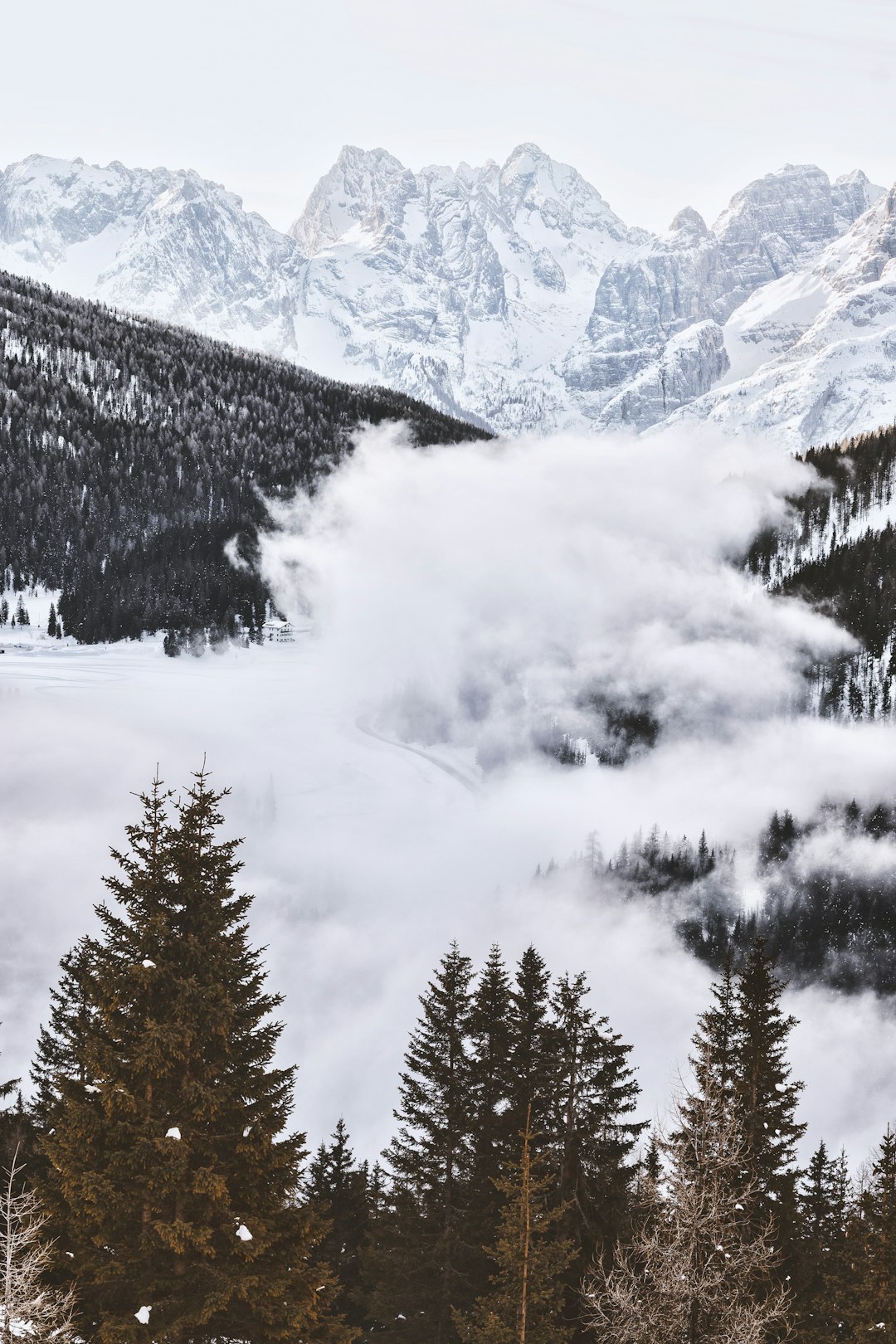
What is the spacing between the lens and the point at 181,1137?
72.0ft

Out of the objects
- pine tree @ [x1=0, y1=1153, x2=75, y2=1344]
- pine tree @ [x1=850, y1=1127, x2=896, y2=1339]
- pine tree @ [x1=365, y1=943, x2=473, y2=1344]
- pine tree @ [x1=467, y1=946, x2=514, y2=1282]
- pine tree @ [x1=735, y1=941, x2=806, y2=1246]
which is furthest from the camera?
pine tree @ [x1=467, y1=946, x2=514, y2=1282]

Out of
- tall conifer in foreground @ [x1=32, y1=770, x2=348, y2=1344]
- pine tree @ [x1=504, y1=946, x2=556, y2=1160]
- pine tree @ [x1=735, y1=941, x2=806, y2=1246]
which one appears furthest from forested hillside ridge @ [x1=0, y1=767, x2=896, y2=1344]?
pine tree @ [x1=504, y1=946, x2=556, y2=1160]

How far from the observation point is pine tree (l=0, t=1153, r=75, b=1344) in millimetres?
20453

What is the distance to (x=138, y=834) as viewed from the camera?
23.7 metres

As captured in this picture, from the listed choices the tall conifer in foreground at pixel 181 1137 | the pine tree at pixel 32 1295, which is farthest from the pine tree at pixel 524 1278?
the pine tree at pixel 32 1295

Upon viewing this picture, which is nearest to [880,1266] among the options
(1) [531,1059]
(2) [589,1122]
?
(2) [589,1122]

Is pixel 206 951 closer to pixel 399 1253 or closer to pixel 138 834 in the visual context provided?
pixel 138 834

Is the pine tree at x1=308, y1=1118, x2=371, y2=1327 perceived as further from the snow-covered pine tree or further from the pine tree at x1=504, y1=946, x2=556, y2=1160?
the snow-covered pine tree

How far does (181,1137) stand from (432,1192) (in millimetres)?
18044

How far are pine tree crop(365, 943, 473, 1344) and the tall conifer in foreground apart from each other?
545 inches

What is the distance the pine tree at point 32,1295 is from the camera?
67.1 feet

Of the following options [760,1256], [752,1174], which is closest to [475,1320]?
[752,1174]

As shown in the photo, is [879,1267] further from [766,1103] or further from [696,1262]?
[696,1262]

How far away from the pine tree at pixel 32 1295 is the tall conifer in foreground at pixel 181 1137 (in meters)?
0.49
